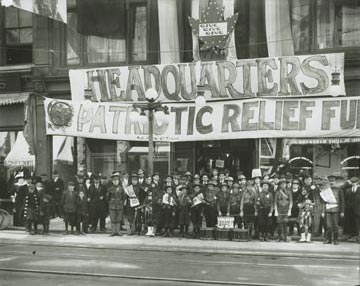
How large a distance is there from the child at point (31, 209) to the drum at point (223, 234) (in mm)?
5211

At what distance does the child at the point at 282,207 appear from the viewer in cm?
1376

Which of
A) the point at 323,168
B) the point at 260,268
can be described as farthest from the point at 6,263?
the point at 323,168

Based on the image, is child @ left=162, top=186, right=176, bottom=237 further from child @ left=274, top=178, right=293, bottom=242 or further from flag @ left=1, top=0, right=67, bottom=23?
flag @ left=1, top=0, right=67, bottom=23

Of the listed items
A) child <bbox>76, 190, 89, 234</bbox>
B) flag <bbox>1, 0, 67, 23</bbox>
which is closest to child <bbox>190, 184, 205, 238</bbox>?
child <bbox>76, 190, 89, 234</bbox>

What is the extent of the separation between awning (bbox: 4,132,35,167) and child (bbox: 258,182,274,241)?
9.27 meters

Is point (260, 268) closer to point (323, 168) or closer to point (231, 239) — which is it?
point (231, 239)

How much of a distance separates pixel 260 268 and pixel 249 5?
10.4 meters

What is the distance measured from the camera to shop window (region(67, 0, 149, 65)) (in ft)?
61.3

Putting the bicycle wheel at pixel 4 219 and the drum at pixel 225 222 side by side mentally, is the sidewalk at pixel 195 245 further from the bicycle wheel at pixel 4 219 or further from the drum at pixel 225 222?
the bicycle wheel at pixel 4 219

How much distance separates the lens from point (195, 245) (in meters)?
13.0

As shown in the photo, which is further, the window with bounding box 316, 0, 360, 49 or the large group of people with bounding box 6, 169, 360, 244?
the window with bounding box 316, 0, 360, 49

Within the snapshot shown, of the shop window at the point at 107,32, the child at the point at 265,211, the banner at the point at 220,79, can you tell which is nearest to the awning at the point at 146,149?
the banner at the point at 220,79

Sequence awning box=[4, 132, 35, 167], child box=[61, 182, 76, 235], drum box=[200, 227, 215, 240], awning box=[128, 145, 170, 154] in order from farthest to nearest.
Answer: awning box=[4, 132, 35, 167] < awning box=[128, 145, 170, 154] < child box=[61, 182, 76, 235] < drum box=[200, 227, 215, 240]

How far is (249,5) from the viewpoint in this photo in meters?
17.6
